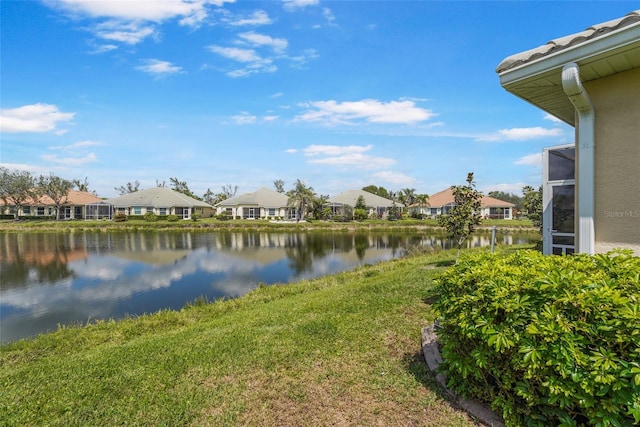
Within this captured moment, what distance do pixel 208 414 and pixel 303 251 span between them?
22851mm

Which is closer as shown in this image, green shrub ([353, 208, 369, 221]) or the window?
the window

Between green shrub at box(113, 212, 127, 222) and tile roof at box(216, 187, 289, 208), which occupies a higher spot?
tile roof at box(216, 187, 289, 208)

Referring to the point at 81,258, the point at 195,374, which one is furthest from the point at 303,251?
the point at 195,374

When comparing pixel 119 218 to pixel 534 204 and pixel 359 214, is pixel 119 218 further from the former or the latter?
pixel 534 204

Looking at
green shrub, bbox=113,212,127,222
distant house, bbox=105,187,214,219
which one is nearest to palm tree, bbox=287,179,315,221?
distant house, bbox=105,187,214,219

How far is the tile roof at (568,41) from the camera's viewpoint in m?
3.41

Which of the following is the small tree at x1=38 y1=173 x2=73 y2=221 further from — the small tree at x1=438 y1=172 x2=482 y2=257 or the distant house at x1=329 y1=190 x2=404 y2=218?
the small tree at x1=438 y1=172 x2=482 y2=257

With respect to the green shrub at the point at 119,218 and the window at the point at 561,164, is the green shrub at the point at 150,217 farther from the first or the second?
the window at the point at 561,164

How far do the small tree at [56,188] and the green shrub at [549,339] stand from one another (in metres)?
67.0

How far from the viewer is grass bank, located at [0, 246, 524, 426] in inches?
140

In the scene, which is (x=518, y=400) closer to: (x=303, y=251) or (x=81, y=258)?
(x=303, y=251)

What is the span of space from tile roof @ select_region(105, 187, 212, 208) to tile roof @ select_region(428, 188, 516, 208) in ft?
136

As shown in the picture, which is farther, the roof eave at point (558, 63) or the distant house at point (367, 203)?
the distant house at point (367, 203)

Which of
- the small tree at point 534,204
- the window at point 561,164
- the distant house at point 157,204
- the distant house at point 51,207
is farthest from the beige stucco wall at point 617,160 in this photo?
the distant house at point 51,207
